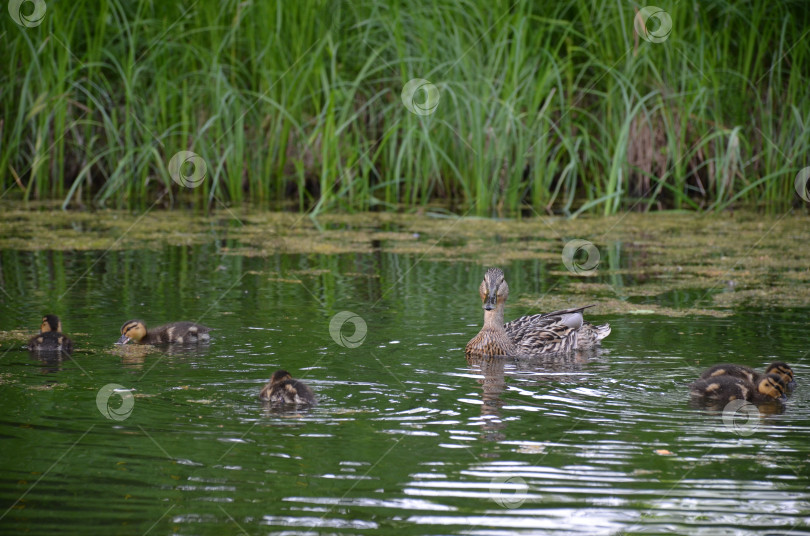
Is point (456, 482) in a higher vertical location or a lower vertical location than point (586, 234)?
lower

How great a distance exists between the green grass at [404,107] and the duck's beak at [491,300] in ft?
14.8

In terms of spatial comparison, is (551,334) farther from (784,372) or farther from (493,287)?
(784,372)

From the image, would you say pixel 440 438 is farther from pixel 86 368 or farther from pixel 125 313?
pixel 125 313

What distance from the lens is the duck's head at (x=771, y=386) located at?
17.5 feet

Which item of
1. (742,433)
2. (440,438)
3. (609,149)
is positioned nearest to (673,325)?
(742,433)

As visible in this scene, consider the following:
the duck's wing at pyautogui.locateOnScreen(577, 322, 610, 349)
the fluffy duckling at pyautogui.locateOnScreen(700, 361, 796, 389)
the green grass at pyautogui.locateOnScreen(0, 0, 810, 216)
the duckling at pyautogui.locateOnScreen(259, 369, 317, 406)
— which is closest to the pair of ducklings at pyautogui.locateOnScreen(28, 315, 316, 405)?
the duckling at pyautogui.locateOnScreen(259, 369, 317, 406)

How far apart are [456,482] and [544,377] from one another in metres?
1.91

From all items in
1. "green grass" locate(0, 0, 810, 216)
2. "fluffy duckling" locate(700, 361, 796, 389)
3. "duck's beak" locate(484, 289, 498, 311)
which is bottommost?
"fluffy duckling" locate(700, 361, 796, 389)

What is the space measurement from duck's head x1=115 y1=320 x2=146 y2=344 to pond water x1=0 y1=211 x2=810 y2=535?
110mm

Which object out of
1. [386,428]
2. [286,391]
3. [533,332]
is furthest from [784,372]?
[286,391]

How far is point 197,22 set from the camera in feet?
40.2

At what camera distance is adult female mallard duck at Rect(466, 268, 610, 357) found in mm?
6668

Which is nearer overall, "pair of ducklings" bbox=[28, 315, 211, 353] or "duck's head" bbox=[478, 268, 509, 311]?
"pair of ducklings" bbox=[28, 315, 211, 353]

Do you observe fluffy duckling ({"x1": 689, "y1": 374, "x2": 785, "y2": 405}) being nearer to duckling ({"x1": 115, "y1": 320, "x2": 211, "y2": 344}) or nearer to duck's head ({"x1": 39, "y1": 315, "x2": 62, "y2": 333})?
duckling ({"x1": 115, "y1": 320, "x2": 211, "y2": 344})
